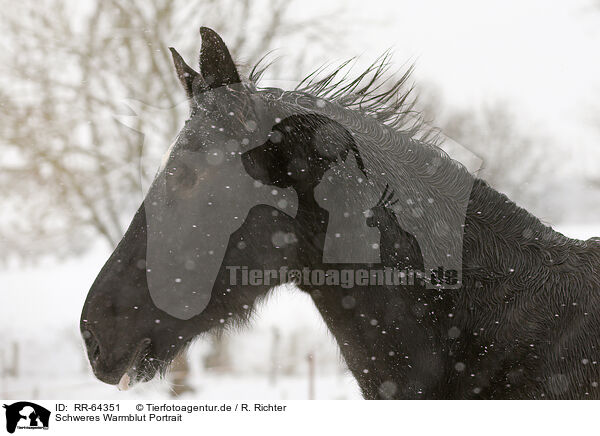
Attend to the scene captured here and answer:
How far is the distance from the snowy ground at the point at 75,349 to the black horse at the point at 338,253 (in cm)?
506

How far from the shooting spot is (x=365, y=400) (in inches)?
81.9

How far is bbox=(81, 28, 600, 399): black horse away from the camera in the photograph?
6.37 feet

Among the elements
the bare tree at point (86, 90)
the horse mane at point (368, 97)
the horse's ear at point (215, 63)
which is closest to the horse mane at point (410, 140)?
the horse mane at point (368, 97)

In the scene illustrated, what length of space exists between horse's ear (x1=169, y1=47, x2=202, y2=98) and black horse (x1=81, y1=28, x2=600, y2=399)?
0.04 ft

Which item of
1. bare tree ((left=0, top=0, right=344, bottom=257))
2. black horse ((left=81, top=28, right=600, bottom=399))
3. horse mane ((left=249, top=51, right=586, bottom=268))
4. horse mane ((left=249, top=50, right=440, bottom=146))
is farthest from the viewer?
bare tree ((left=0, top=0, right=344, bottom=257))

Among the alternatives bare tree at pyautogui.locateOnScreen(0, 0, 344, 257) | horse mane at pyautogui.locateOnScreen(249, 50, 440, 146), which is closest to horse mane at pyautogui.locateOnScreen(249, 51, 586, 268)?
horse mane at pyautogui.locateOnScreen(249, 50, 440, 146)

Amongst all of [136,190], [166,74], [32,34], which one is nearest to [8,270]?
[136,190]

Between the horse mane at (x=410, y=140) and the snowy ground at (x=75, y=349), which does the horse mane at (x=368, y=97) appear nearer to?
the horse mane at (x=410, y=140)

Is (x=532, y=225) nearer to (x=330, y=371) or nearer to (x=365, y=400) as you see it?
(x=365, y=400)

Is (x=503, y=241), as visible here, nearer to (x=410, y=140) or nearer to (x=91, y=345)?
(x=410, y=140)

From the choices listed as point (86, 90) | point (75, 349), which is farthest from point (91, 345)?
point (75, 349)

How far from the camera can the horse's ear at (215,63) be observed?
199 cm

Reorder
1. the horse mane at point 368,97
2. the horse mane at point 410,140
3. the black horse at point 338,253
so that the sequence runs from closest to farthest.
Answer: the black horse at point 338,253 → the horse mane at point 410,140 → the horse mane at point 368,97

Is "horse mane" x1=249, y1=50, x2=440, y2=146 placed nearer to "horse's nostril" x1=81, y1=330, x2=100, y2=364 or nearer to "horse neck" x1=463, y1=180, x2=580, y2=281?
"horse neck" x1=463, y1=180, x2=580, y2=281
